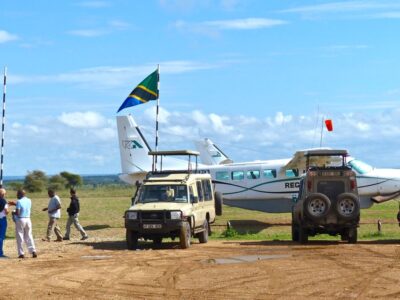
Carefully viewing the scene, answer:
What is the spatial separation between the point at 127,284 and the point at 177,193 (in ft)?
30.8

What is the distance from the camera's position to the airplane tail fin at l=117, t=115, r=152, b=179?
3578 cm

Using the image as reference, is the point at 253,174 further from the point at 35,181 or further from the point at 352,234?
the point at 35,181

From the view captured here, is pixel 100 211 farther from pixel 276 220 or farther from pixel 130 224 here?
pixel 130 224

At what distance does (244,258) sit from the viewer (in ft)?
60.4

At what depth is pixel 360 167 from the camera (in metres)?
34.6

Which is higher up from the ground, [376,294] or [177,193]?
[177,193]

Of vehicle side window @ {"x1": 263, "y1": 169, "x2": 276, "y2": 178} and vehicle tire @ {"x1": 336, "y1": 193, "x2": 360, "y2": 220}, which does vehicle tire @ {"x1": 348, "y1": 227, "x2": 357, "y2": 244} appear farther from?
vehicle side window @ {"x1": 263, "y1": 169, "x2": 276, "y2": 178}

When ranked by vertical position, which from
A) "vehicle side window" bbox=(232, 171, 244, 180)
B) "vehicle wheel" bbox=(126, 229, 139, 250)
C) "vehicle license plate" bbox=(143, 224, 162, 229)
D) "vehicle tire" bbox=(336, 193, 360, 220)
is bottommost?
"vehicle wheel" bbox=(126, 229, 139, 250)

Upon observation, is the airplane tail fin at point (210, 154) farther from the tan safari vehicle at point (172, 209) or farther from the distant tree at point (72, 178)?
the distant tree at point (72, 178)

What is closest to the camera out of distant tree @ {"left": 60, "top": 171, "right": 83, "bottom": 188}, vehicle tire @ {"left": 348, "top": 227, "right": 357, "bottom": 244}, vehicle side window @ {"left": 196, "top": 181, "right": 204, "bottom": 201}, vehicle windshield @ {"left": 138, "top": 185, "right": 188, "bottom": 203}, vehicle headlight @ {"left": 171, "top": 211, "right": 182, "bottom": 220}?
vehicle headlight @ {"left": 171, "top": 211, "right": 182, "bottom": 220}

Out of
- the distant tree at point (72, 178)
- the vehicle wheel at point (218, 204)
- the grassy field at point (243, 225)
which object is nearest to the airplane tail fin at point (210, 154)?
the grassy field at point (243, 225)

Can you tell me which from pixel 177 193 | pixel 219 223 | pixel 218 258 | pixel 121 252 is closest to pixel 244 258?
pixel 218 258

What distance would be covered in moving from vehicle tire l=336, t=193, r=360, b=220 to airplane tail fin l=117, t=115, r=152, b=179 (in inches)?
576

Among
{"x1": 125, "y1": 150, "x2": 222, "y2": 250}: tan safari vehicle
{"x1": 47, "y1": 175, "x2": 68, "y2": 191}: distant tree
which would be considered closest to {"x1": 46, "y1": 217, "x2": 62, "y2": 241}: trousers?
{"x1": 125, "y1": 150, "x2": 222, "y2": 250}: tan safari vehicle
